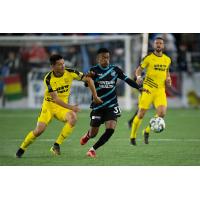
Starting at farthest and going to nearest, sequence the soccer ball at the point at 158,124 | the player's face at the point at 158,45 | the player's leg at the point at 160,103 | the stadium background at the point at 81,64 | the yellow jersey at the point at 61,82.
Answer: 1. the stadium background at the point at 81,64
2. the player's face at the point at 158,45
3. the player's leg at the point at 160,103
4. the soccer ball at the point at 158,124
5. the yellow jersey at the point at 61,82

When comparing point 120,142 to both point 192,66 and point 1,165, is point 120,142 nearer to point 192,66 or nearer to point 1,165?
point 1,165

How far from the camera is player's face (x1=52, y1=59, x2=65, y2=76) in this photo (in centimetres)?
845

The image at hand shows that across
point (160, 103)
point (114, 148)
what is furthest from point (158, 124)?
point (114, 148)

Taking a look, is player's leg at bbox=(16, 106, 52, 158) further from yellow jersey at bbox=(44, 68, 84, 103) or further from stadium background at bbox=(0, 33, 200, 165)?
stadium background at bbox=(0, 33, 200, 165)

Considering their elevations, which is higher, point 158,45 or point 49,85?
point 158,45

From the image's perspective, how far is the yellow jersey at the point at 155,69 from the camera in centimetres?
981

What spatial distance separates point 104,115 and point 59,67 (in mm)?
803

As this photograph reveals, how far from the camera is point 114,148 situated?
375 inches

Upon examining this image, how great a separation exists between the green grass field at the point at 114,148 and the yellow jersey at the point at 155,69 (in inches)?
34.6

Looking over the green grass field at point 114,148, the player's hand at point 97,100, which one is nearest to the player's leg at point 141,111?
the green grass field at point 114,148

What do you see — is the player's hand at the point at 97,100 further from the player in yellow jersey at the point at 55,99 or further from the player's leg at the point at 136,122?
the player's leg at the point at 136,122

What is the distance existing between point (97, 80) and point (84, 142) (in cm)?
107

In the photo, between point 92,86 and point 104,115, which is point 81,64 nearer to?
point 104,115

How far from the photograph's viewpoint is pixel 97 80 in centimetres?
847
